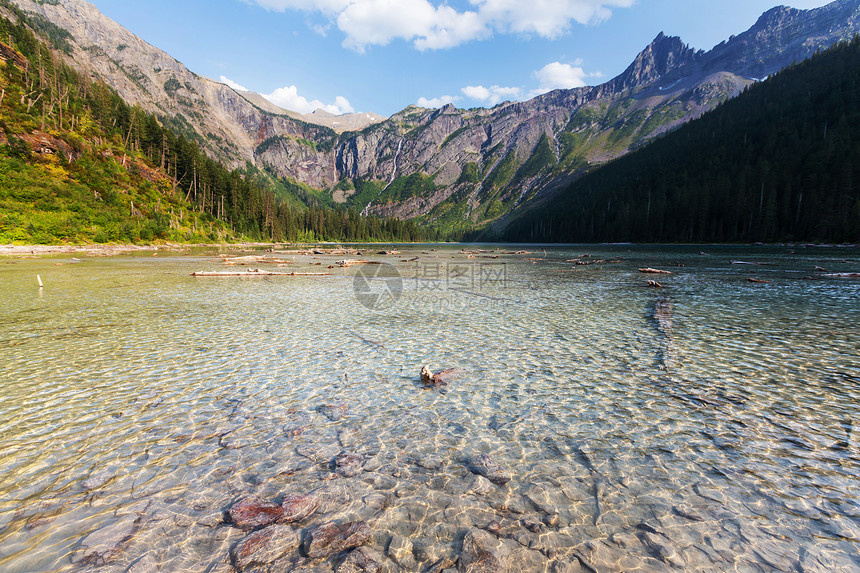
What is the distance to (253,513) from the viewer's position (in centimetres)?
517

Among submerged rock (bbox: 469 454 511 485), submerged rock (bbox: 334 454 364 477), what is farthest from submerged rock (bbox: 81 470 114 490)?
submerged rock (bbox: 469 454 511 485)

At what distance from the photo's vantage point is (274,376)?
10.6 m

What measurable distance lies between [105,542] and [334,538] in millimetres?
2874

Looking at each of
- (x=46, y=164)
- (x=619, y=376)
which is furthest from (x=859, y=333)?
(x=46, y=164)

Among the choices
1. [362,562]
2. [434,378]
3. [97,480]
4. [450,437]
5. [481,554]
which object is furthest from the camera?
[434,378]

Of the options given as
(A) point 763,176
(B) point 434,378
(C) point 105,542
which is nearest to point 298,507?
(C) point 105,542

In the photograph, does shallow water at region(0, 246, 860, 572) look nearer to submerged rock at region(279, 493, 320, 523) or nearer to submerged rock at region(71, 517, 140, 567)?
submerged rock at region(71, 517, 140, 567)

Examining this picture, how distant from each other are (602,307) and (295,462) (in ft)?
64.1

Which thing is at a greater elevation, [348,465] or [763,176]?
[763,176]

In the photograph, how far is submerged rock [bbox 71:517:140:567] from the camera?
4242mm

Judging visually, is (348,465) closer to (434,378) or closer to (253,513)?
(253,513)

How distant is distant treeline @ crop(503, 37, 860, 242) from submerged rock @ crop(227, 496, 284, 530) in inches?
5197

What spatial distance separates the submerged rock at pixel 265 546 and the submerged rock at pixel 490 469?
3.10 m

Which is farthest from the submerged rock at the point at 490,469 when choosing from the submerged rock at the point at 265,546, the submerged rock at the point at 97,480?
the submerged rock at the point at 97,480
